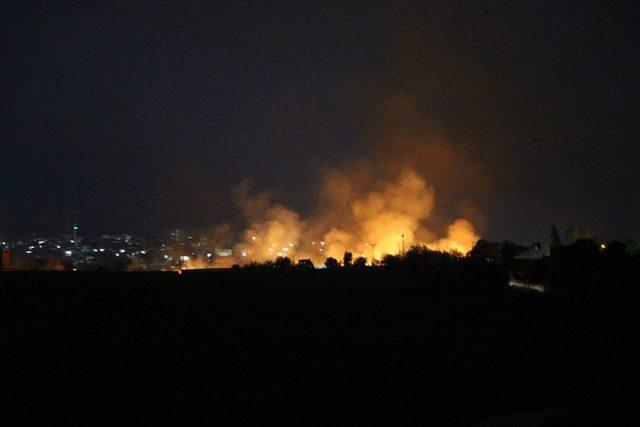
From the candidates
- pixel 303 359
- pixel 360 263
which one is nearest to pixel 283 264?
pixel 360 263

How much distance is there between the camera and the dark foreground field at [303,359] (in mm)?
6879

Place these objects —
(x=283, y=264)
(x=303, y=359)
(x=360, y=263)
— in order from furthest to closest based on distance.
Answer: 1. (x=360, y=263)
2. (x=283, y=264)
3. (x=303, y=359)

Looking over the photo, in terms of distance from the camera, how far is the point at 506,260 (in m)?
28.1

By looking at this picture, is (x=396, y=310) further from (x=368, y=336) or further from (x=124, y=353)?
(x=124, y=353)

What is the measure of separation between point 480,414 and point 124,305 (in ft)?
32.2

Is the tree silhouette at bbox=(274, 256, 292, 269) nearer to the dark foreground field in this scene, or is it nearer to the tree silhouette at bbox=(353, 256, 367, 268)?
the tree silhouette at bbox=(353, 256, 367, 268)

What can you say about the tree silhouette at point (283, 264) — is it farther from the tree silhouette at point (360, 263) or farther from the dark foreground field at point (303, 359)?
the dark foreground field at point (303, 359)

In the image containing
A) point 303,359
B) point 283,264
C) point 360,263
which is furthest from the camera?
point 360,263

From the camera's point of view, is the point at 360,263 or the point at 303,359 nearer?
the point at 303,359

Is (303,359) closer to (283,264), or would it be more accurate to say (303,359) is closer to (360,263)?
(283,264)

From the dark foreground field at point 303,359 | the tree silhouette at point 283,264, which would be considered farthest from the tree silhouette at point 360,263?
the dark foreground field at point 303,359

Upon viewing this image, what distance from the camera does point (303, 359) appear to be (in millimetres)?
9344

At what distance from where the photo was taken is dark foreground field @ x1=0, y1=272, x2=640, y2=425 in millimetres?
6879

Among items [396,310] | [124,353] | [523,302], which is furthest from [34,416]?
[523,302]
